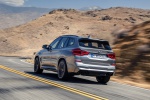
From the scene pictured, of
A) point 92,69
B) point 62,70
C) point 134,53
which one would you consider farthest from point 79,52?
point 134,53

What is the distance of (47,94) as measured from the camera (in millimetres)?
9094

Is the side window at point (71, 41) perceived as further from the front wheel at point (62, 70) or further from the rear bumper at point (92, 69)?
the rear bumper at point (92, 69)

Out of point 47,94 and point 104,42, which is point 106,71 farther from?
point 47,94

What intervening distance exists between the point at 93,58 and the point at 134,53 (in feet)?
21.5

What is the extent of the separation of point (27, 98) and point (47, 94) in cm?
89

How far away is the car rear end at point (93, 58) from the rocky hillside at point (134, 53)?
343 centimetres

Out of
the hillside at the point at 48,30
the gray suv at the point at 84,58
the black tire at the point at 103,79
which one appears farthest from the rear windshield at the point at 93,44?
the hillside at the point at 48,30

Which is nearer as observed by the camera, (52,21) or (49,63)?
(49,63)

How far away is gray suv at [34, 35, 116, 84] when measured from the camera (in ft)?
40.1

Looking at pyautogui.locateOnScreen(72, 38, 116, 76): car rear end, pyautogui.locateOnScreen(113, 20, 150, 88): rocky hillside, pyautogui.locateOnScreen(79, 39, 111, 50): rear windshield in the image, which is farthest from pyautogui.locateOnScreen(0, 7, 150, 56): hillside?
pyautogui.locateOnScreen(72, 38, 116, 76): car rear end

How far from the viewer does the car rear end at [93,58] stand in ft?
40.0

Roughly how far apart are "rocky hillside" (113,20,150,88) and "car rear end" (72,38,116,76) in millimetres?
3428

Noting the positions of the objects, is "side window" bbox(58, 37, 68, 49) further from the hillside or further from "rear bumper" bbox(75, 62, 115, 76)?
the hillside

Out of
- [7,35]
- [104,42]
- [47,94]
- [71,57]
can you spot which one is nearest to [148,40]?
[104,42]
